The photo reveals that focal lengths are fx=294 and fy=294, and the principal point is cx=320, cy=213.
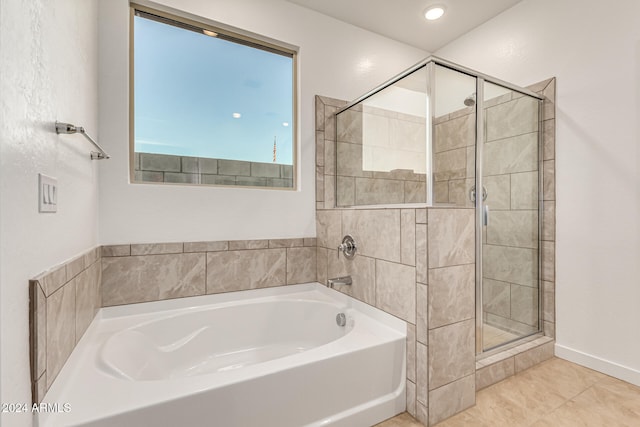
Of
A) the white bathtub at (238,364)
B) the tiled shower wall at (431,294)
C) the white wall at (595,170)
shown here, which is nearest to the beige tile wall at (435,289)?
the tiled shower wall at (431,294)

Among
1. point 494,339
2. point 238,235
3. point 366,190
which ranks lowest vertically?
point 494,339

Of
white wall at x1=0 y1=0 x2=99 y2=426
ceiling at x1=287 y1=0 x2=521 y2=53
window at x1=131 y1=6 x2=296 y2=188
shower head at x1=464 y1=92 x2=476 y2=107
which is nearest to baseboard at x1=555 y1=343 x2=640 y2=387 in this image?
shower head at x1=464 y1=92 x2=476 y2=107

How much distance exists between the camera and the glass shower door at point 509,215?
1.85 metres

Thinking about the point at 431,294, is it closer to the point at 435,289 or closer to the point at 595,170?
the point at 435,289

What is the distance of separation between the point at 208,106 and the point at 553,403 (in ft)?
8.91

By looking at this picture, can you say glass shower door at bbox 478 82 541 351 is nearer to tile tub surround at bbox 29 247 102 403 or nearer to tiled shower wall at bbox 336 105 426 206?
tiled shower wall at bbox 336 105 426 206

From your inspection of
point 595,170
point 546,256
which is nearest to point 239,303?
point 546,256

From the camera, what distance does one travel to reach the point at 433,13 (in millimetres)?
2352

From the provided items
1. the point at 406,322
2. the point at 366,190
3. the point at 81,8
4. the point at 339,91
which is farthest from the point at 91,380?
the point at 339,91

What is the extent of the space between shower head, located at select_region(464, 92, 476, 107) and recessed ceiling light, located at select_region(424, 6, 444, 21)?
39.8 inches

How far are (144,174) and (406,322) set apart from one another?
181 centimetres

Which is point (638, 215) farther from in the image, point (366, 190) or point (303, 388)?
point (303, 388)

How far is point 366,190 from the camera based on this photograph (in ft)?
7.07

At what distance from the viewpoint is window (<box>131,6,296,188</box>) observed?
1924 millimetres
